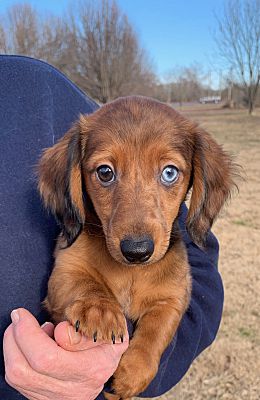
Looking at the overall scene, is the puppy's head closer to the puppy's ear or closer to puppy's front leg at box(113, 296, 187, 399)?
the puppy's ear

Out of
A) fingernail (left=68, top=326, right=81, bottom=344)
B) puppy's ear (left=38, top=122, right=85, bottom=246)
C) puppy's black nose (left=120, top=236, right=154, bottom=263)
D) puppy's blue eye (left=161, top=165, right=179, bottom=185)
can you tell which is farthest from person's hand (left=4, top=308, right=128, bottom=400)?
puppy's blue eye (left=161, top=165, right=179, bottom=185)

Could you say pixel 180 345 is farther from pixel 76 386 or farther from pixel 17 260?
pixel 17 260

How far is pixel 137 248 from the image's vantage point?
1.33 meters

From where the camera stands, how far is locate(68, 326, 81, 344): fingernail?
124 centimetres

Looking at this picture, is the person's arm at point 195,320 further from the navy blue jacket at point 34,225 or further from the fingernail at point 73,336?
the fingernail at point 73,336

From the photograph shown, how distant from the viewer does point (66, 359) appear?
4.04 ft

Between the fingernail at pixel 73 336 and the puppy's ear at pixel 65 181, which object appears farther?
the puppy's ear at pixel 65 181

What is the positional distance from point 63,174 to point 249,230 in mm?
4888

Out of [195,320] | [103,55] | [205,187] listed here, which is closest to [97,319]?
[195,320]

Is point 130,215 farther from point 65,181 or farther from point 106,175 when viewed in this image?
point 65,181

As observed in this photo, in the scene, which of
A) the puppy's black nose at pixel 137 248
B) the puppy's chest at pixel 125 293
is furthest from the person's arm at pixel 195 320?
the puppy's black nose at pixel 137 248

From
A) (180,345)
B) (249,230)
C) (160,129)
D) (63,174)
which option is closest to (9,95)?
(63,174)

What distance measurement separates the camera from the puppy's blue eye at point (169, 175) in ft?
5.37

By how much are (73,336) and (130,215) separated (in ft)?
1.31
